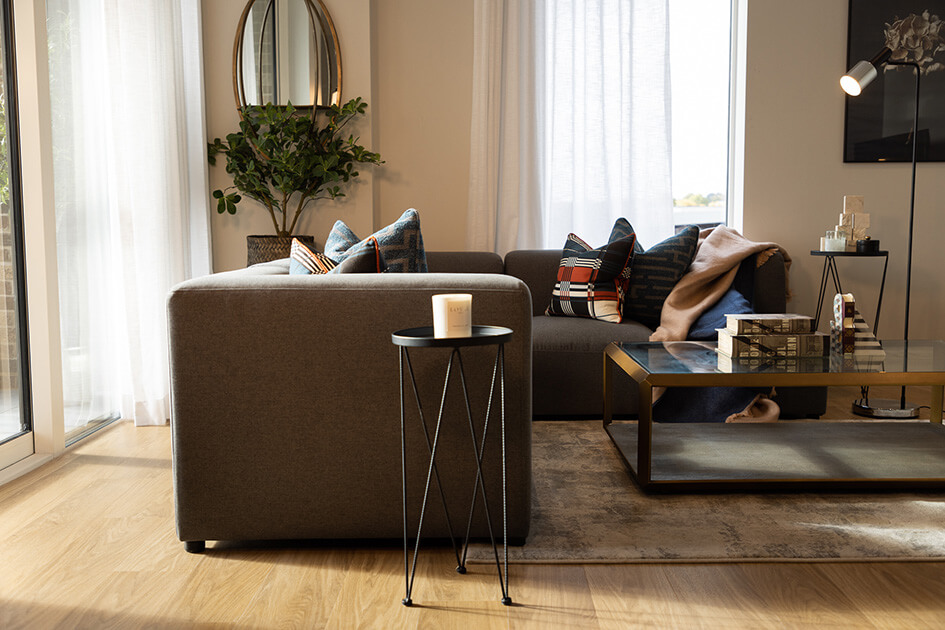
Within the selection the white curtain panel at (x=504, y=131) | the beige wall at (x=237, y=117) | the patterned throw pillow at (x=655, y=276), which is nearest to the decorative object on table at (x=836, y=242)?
the patterned throw pillow at (x=655, y=276)

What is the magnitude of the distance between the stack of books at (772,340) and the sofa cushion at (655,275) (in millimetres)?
945

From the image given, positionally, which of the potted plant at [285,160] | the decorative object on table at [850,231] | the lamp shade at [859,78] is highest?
the lamp shade at [859,78]

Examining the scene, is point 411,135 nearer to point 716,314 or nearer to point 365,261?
point 716,314

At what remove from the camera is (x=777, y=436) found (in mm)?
2896

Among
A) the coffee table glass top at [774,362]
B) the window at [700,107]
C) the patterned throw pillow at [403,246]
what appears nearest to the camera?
the patterned throw pillow at [403,246]

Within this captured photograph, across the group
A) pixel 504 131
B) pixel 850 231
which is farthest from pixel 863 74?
pixel 504 131

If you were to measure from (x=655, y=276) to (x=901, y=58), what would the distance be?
2.00 metres

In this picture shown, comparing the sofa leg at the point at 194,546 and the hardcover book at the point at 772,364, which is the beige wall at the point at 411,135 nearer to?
the hardcover book at the point at 772,364

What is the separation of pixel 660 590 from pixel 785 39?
3504 millimetres

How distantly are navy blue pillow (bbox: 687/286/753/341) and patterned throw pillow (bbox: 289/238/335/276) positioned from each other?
70.5 inches

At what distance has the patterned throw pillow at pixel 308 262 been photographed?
2.22 metres

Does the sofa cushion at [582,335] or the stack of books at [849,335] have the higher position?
the stack of books at [849,335]

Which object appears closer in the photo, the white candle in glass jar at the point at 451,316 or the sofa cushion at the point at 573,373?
the white candle in glass jar at the point at 451,316

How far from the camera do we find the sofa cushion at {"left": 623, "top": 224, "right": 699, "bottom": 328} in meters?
3.59
